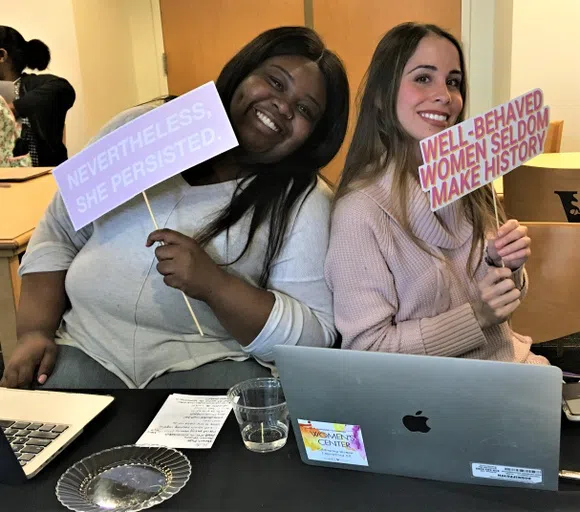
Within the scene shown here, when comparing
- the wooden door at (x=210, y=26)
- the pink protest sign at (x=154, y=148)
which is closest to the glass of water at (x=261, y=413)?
the pink protest sign at (x=154, y=148)

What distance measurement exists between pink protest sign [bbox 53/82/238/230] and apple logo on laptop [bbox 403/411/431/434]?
1.68ft

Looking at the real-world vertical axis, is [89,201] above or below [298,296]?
above

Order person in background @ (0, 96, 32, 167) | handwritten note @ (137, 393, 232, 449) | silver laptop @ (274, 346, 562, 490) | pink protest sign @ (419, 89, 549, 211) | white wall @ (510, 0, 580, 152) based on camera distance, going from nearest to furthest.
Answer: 1. silver laptop @ (274, 346, 562, 490)
2. handwritten note @ (137, 393, 232, 449)
3. pink protest sign @ (419, 89, 549, 211)
4. person in background @ (0, 96, 32, 167)
5. white wall @ (510, 0, 580, 152)

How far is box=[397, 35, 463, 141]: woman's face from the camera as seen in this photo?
124 cm

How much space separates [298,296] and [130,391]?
36cm

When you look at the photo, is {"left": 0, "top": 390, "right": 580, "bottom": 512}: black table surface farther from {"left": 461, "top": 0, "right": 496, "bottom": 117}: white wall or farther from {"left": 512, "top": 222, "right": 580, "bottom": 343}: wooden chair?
{"left": 461, "top": 0, "right": 496, "bottom": 117}: white wall

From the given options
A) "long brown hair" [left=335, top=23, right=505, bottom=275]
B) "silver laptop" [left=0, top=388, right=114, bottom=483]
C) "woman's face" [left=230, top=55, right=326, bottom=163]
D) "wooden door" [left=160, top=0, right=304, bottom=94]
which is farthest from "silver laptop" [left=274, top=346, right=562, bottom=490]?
"wooden door" [left=160, top=0, right=304, bottom=94]

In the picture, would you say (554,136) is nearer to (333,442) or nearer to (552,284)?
(552,284)

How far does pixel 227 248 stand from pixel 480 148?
1.70 feet

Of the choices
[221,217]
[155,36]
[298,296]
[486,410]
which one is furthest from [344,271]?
[155,36]

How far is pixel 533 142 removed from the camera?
1.10 metres

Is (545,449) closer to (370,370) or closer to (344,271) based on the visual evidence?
(370,370)

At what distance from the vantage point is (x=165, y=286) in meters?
1.26

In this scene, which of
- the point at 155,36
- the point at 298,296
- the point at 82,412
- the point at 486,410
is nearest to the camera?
the point at 486,410
